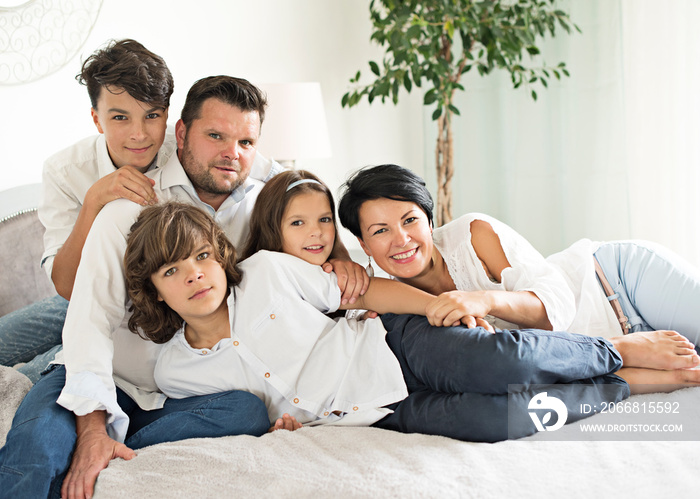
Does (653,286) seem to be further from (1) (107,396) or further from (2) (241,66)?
(2) (241,66)

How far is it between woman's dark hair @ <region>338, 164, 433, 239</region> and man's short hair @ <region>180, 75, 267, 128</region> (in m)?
0.39

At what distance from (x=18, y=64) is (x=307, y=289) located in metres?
1.42

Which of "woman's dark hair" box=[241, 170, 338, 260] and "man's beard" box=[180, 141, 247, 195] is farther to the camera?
"man's beard" box=[180, 141, 247, 195]

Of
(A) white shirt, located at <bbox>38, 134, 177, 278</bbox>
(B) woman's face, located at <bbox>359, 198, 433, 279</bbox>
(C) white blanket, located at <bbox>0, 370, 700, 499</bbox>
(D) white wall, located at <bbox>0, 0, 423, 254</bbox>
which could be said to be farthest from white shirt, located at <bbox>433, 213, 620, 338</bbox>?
(D) white wall, located at <bbox>0, 0, 423, 254</bbox>

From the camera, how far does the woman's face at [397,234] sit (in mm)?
1668

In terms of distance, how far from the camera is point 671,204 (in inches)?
116

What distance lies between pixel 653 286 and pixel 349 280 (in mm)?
885

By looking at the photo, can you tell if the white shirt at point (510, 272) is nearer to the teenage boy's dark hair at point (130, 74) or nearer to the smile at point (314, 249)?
the smile at point (314, 249)

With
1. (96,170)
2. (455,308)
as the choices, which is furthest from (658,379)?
(96,170)

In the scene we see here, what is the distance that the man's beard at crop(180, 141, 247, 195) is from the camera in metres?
1.81

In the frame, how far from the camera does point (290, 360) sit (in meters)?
1.46

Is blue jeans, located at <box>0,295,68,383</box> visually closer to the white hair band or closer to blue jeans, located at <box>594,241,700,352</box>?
the white hair band

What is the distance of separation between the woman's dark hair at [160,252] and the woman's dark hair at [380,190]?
1.22ft

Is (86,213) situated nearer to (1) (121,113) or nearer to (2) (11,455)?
(1) (121,113)
